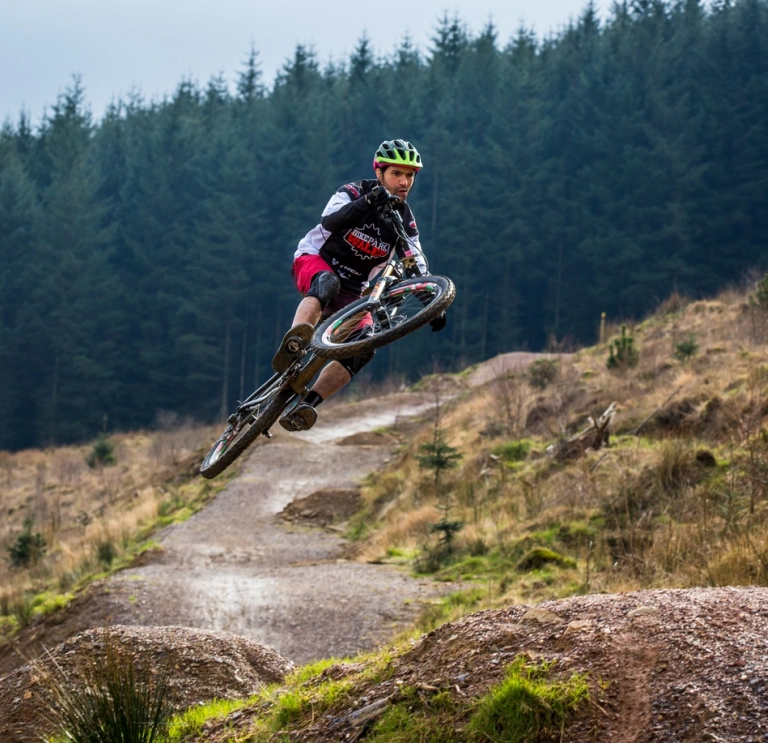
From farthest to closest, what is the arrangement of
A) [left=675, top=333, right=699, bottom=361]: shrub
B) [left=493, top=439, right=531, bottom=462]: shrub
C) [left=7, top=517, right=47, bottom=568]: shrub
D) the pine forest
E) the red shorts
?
the pine forest → [left=7, top=517, right=47, bottom=568]: shrub → [left=675, top=333, right=699, bottom=361]: shrub → [left=493, top=439, right=531, bottom=462]: shrub → the red shorts

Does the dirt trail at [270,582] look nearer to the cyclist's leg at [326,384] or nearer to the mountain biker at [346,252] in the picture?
the cyclist's leg at [326,384]

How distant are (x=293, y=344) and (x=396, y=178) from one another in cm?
140

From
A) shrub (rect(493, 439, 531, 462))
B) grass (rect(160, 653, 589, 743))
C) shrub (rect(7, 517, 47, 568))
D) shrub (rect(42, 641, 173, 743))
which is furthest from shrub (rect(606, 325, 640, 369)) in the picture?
shrub (rect(42, 641, 173, 743))

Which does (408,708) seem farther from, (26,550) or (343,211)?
(26,550)

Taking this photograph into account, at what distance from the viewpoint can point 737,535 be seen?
891 centimetres

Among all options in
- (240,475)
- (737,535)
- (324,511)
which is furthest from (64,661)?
(240,475)

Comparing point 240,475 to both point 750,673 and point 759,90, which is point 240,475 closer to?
point 750,673

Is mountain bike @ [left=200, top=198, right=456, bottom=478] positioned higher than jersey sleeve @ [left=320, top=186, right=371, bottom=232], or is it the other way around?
jersey sleeve @ [left=320, top=186, right=371, bottom=232]

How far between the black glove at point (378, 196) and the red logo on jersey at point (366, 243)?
30 centimetres

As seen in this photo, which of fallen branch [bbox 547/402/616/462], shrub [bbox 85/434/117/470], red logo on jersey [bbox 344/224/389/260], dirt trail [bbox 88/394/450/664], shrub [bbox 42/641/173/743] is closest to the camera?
shrub [bbox 42/641/173/743]

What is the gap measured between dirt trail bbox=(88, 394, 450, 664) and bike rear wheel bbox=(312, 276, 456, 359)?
14.8 feet

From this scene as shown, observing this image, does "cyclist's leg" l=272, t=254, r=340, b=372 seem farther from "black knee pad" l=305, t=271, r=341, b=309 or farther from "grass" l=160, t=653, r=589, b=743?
"grass" l=160, t=653, r=589, b=743

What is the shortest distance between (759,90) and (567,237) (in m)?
10.8

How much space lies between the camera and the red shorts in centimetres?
825
